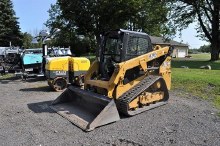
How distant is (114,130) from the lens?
649 centimetres

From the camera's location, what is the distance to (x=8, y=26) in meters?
47.0

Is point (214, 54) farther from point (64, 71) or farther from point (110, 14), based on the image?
point (64, 71)

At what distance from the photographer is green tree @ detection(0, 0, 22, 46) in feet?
150

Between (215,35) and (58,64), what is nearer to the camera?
(58,64)

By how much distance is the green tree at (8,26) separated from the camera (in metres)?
45.6

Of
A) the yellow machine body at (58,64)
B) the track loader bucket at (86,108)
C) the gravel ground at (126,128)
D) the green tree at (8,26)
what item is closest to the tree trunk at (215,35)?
the yellow machine body at (58,64)

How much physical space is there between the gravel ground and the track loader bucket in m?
0.16

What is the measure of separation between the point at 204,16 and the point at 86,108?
88.7 ft

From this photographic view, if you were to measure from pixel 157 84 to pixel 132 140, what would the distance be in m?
2.98

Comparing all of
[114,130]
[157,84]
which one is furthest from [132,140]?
[157,84]

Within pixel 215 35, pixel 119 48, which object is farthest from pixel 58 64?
pixel 215 35

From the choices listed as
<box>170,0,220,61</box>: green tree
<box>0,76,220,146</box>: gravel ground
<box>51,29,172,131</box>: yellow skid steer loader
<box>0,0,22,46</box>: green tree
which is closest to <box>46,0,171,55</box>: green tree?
<box>170,0,220,61</box>: green tree

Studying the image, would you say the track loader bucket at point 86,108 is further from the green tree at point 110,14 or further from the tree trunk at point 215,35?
the tree trunk at point 215,35

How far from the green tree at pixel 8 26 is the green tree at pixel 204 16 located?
26488 mm
